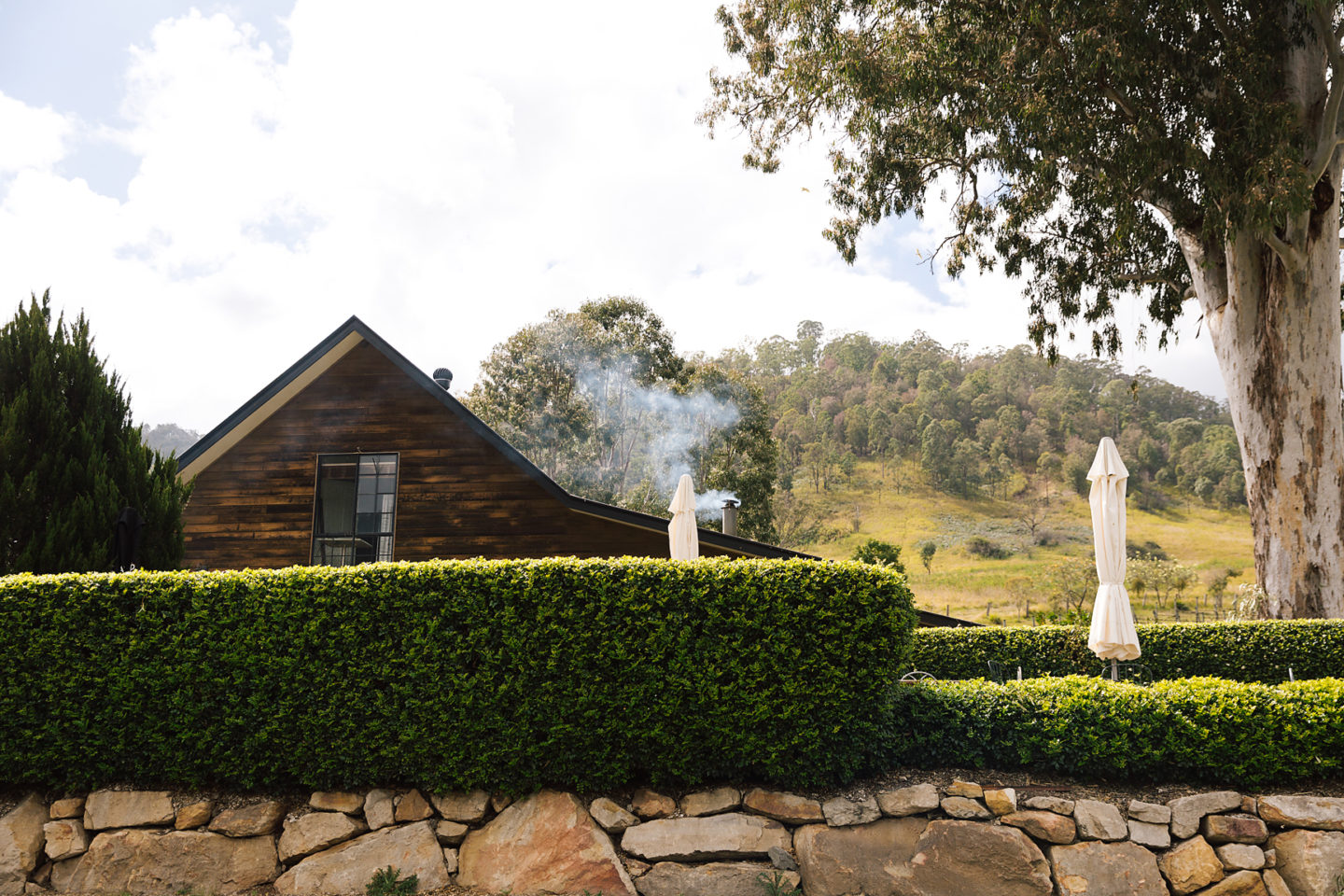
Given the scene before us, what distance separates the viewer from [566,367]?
32156 millimetres

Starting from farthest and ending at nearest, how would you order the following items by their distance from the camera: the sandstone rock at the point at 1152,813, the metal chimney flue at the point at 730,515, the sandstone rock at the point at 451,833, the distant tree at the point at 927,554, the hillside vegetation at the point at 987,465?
the distant tree at the point at 927,554
the hillside vegetation at the point at 987,465
the metal chimney flue at the point at 730,515
the sandstone rock at the point at 451,833
the sandstone rock at the point at 1152,813

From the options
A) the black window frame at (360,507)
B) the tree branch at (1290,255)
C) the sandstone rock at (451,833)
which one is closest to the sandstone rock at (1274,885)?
the sandstone rock at (451,833)

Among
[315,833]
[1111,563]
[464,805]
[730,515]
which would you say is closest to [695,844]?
[464,805]

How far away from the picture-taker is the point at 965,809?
15.7 feet

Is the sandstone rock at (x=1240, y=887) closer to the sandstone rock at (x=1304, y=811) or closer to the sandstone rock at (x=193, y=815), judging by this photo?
the sandstone rock at (x=1304, y=811)

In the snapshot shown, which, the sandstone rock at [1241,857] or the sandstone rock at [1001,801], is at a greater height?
the sandstone rock at [1001,801]

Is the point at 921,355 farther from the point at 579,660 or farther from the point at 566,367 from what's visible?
the point at 579,660

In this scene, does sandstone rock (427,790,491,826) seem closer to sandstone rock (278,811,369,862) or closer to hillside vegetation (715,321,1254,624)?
sandstone rock (278,811,369,862)

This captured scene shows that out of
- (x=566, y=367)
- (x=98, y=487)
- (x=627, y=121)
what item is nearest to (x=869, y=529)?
(x=566, y=367)

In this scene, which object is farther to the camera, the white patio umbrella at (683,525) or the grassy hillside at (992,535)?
the grassy hillside at (992,535)

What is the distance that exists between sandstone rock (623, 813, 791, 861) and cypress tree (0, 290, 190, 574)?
5.93 meters

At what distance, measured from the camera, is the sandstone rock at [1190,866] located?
4.59 meters

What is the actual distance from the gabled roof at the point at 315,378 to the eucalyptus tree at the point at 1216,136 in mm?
7420

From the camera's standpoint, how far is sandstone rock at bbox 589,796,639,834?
192 inches
